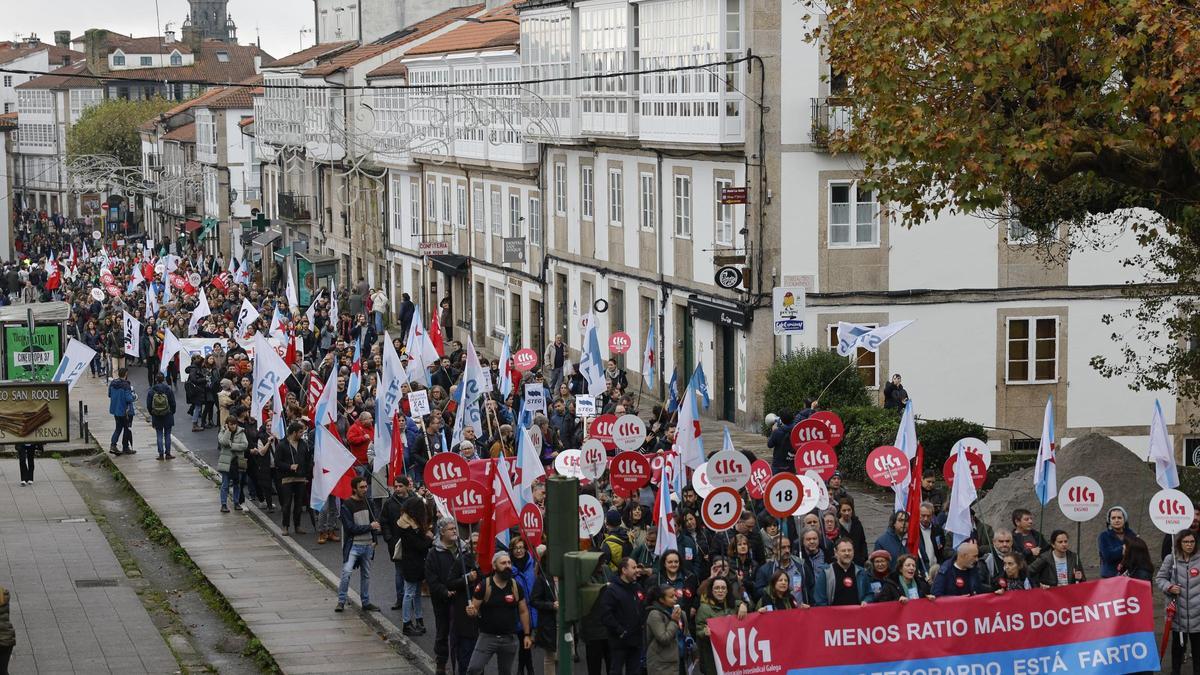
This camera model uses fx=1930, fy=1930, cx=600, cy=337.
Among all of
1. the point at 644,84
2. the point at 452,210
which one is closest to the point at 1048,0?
the point at 644,84

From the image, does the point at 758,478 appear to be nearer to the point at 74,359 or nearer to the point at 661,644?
the point at 661,644

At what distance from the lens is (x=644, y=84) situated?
38.6m

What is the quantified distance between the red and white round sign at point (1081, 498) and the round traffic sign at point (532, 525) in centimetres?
482

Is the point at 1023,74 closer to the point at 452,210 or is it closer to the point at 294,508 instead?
the point at 294,508

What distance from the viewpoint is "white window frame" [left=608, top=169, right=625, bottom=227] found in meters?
41.6

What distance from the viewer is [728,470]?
19438 millimetres

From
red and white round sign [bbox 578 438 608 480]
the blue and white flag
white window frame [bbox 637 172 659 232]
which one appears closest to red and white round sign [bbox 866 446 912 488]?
the blue and white flag

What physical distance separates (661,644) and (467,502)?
291 cm

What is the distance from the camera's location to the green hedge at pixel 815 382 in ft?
106

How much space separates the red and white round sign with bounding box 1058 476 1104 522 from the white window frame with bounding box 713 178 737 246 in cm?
1807

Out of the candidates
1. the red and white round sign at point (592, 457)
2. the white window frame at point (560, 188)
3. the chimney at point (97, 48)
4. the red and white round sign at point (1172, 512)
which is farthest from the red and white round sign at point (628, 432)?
the chimney at point (97, 48)

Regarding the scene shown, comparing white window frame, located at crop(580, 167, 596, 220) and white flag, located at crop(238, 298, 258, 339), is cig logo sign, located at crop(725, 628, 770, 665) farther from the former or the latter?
white window frame, located at crop(580, 167, 596, 220)

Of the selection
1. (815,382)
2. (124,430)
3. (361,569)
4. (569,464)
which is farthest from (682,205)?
(361,569)

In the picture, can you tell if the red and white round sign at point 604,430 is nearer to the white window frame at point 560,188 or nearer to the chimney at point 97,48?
the white window frame at point 560,188
